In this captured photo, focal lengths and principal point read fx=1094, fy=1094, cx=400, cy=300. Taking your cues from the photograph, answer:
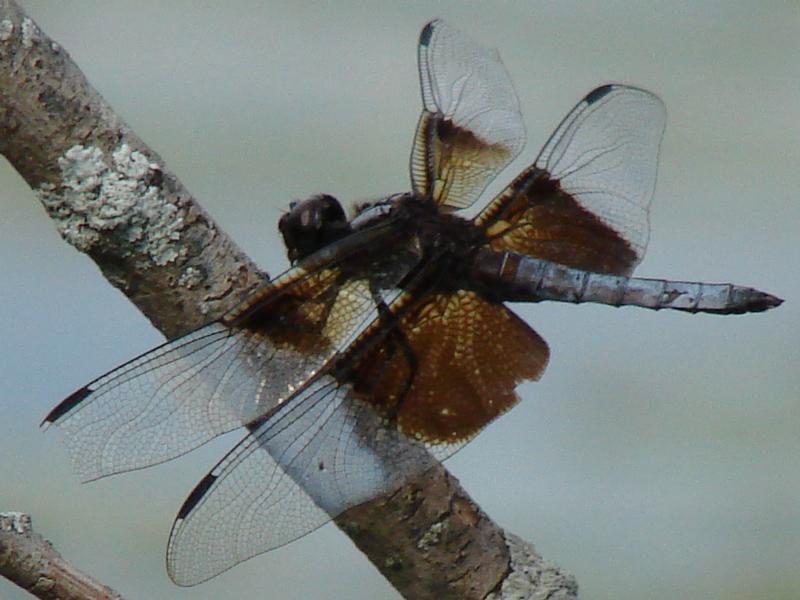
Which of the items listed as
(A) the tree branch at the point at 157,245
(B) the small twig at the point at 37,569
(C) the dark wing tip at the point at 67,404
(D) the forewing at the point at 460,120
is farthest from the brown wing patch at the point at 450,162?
(B) the small twig at the point at 37,569

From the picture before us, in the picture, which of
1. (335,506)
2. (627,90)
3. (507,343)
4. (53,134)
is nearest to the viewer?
(53,134)

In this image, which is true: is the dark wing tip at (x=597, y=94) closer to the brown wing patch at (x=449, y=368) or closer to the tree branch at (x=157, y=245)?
the brown wing patch at (x=449, y=368)

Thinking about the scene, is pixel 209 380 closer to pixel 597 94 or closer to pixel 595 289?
pixel 595 289

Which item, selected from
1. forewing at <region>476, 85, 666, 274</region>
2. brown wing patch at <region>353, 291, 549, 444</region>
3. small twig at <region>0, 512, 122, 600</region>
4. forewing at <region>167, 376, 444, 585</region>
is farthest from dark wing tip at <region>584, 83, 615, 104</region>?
small twig at <region>0, 512, 122, 600</region>

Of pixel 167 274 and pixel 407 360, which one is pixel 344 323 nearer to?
pixel 407 360

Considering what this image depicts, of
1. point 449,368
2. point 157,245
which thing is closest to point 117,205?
point 157,245

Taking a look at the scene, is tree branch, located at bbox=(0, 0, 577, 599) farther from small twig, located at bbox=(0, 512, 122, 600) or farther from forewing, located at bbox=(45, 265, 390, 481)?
small twig, located at bbox=(0, 512, 122, 600)

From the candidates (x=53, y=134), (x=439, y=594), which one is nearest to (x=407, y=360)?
(x=439, y=594)
